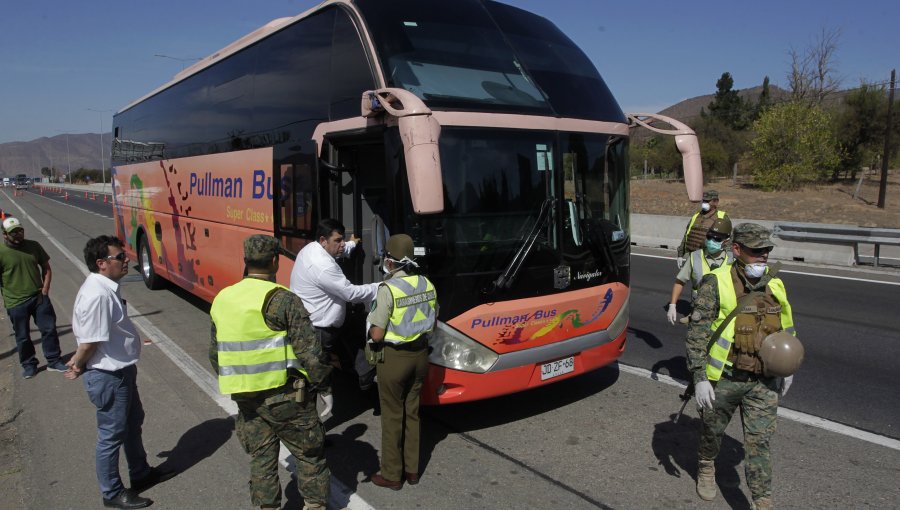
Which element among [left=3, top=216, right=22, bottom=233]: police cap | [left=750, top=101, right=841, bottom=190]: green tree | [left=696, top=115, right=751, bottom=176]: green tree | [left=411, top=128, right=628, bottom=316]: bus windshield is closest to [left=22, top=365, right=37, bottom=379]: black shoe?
[left=3, top=216, right=22, bottom=233]: police cap

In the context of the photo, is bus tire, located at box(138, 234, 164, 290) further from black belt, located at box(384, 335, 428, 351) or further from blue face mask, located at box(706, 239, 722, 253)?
blue face mask, located at box(706, 239, 722, 253)

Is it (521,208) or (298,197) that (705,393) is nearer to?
(521,208)

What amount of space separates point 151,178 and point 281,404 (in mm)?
9353

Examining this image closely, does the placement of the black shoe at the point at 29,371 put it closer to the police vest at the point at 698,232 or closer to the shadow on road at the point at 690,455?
the shadow on road at the point at 690,455

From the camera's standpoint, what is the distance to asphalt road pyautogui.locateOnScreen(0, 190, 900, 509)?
4211mm

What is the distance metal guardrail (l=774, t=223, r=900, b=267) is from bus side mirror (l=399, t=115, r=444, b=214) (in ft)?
44.3

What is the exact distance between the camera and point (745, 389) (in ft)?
12.1

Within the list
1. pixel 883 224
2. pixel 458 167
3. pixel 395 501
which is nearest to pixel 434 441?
pixel 395 501

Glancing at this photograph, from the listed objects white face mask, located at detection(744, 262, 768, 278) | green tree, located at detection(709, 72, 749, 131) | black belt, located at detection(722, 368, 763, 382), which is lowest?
black belt, located at detection(722, 368, 763, 382)

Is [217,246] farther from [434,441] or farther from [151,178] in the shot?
[434,441]

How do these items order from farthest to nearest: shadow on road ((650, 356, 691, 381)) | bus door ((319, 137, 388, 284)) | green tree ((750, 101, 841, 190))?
green tree ((750, 101, 841, 190)) < shadow on road ((650, 356, 691, 381)) < bus door ((319, 137, 388, 284))

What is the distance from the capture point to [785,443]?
4902 mm

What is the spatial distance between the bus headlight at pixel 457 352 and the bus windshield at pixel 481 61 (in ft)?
5.69

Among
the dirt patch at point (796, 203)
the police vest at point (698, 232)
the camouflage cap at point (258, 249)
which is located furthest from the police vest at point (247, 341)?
the dirt patch at point (796, 203)
